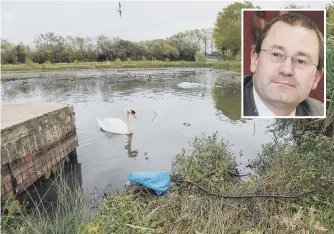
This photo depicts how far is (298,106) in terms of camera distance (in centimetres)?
226

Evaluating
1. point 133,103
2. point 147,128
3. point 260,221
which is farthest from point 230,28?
point 133,103

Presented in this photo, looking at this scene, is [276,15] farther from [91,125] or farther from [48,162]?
[91,125]

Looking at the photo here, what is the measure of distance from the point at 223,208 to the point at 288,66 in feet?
5.57

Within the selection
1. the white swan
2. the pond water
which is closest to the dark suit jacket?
the pond water

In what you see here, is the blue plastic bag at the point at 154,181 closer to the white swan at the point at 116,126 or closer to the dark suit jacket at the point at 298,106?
the dark suit jacket at the point at 298,106

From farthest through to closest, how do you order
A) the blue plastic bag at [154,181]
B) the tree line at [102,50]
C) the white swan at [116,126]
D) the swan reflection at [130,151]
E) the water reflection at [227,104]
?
the tree line at [102,50] → the water reflection at [227,104] → the white swan at [116,126] → the swan reflection at [130,151] → the blue plastic bag at [154,181]

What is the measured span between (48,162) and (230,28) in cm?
442

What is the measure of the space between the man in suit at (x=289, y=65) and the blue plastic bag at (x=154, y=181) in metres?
1.96

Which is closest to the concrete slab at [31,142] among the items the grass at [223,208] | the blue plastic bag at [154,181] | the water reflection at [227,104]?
the grass at [223,208]

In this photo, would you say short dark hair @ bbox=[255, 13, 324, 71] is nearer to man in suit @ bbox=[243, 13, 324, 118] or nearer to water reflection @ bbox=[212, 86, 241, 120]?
man in suit @ bbox=[243, 13, 324, 118]

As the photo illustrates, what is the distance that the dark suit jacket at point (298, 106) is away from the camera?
7.45 ft

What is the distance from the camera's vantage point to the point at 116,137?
261 inches

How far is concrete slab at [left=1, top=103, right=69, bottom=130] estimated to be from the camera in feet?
11.9

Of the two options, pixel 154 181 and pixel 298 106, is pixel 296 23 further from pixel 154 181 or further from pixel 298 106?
pixel 154 181
